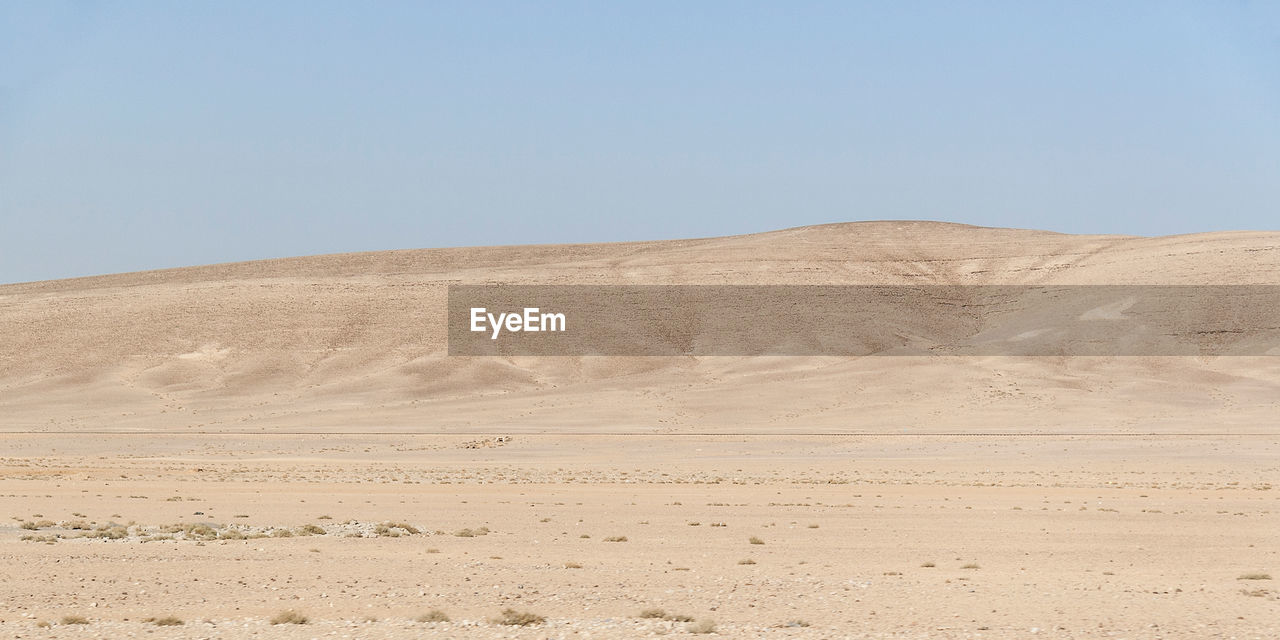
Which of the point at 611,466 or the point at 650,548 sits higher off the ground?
the point at 650,548

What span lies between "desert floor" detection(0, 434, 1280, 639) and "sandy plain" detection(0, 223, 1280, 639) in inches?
4.8

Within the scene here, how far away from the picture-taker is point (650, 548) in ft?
71.3

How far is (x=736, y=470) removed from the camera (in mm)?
43906

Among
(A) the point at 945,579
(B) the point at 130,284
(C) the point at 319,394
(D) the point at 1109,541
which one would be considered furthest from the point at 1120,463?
(B) the point at 130,284

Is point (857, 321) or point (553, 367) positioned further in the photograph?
point (857, 321)

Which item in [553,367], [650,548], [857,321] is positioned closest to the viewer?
[650,548]

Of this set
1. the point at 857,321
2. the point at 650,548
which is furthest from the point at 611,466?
the point at 857,321

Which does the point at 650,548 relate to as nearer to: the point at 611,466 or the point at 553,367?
the point at 611,466

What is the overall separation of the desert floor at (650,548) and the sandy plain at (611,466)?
0.40 ft

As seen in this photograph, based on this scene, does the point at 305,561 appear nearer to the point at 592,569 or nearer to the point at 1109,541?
the point at 592,569

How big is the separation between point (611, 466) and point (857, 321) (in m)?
49.3

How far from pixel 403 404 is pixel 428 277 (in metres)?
37.5

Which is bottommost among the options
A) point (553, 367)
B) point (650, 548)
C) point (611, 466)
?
point (611, 466)

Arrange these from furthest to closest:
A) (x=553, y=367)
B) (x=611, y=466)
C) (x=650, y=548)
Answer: (x=553, y=367) → (x=611, y=466) → (x=650, y=548)
